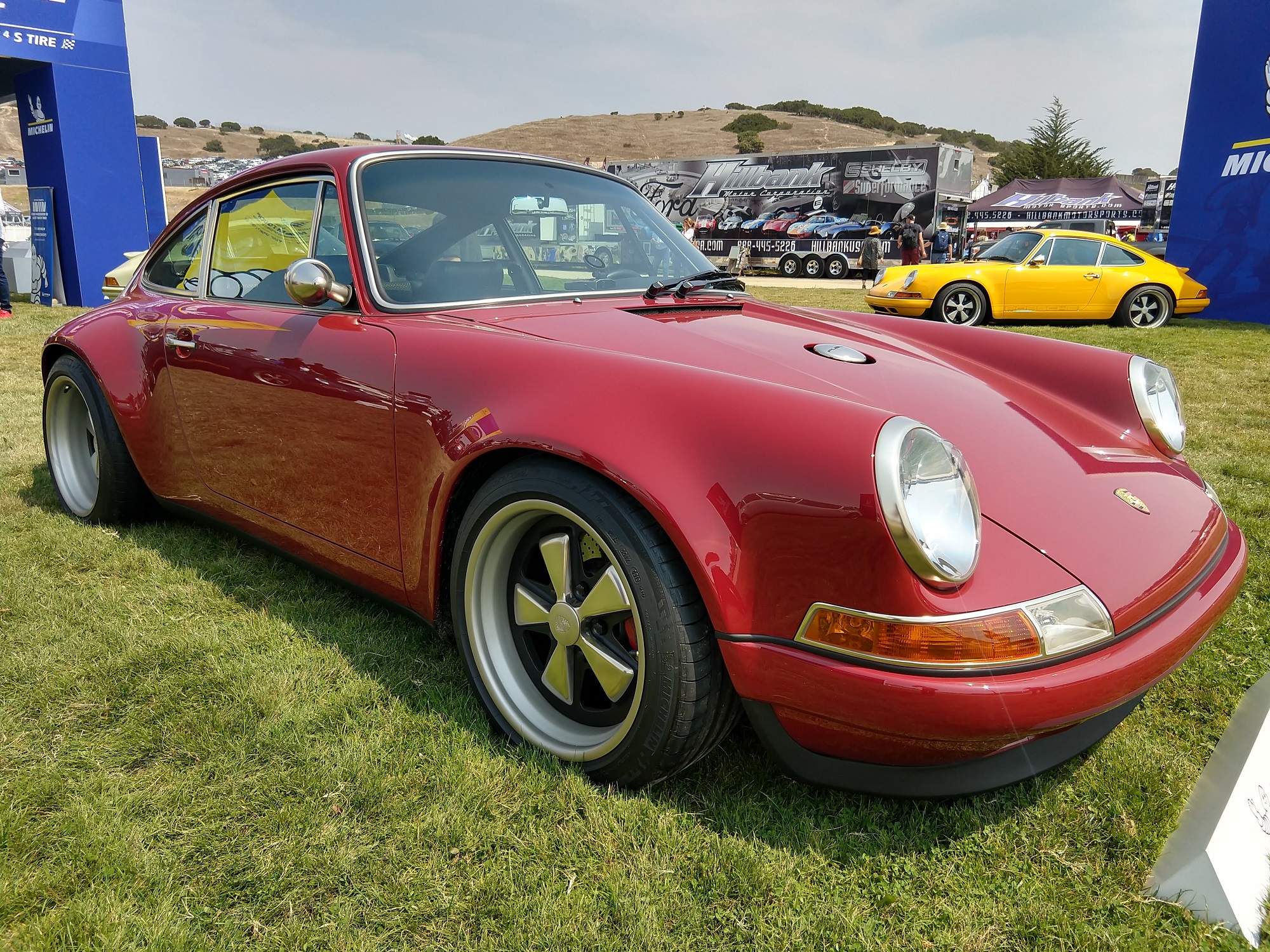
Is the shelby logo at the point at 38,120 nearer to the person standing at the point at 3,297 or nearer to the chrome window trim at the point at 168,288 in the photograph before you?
the person standing at the point at 3,297

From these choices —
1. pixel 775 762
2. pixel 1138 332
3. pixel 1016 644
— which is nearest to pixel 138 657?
pixel 775 762

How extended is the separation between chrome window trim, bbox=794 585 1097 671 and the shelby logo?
528 inches

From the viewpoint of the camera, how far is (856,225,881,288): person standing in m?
21.0

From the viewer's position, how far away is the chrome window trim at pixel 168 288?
3.04m

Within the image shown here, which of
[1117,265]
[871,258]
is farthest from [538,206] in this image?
[871,258]

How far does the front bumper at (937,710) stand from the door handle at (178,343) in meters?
2.16

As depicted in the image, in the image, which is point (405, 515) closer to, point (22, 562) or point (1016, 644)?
point (1016, 644)

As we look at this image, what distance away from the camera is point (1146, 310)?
11234 millimetres

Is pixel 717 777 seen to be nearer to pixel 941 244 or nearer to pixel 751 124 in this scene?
pixel 941 244

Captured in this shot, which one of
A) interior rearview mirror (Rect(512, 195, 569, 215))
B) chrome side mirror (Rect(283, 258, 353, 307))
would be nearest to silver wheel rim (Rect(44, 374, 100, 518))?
chrome side mirror (Rect(283, 258, 353, 307))

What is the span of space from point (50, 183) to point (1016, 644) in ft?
45.4

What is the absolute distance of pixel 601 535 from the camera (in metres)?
1.66

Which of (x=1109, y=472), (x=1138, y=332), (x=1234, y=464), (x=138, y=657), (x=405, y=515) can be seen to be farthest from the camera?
(x=1138, y=332)

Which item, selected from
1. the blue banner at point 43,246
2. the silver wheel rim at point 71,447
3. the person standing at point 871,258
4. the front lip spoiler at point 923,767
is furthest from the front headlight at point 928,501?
the person standing at point 871,258
